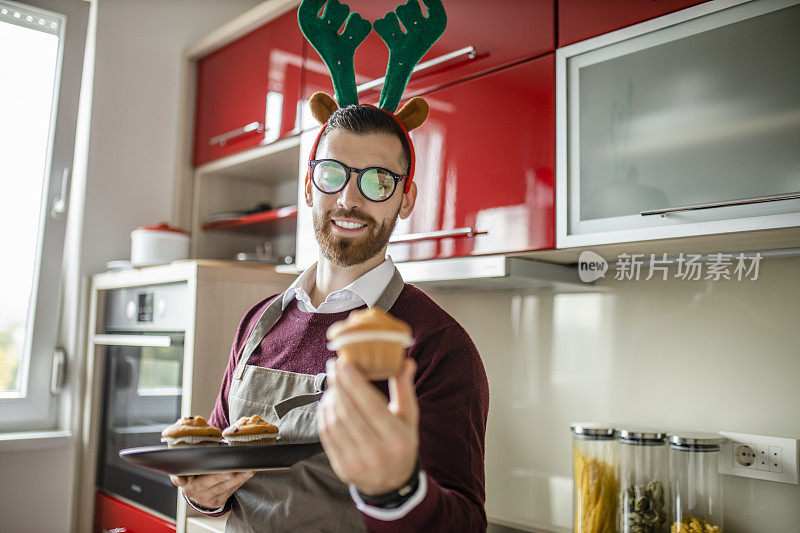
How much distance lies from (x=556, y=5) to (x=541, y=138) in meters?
0.28

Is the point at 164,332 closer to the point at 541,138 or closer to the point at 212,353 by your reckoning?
the point at 212,353

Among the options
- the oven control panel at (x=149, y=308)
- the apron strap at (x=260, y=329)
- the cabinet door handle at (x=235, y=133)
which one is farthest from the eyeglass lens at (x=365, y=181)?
the cabinet door handle at (x=235, y=133)

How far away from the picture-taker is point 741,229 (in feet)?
3.62

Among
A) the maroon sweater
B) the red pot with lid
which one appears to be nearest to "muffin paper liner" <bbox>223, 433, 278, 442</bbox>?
the maroon sweater

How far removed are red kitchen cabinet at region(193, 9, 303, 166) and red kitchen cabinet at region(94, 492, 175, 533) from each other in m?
1.18

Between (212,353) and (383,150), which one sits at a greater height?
(383,150)

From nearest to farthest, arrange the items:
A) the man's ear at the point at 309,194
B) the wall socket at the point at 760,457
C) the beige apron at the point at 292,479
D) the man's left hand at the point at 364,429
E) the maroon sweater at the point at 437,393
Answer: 1. the man's left hand at the point at 364,429
2. the maroon sweater at the point at 437,393
3. the beige apron at the point at 292,479
4. the man's ear at the point at 309,194
5. the wall socket at the point at 760,457

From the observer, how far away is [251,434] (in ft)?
3.33

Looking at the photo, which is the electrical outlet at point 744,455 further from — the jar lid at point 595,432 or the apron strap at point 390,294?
the apron strap at point 390,294

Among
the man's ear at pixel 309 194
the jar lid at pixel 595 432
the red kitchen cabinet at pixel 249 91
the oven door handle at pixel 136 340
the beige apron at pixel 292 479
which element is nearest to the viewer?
the beige apron at pixel 292 479

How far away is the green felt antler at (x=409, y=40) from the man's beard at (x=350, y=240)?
0.27 meters

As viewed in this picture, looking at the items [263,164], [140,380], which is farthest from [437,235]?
[140,380]

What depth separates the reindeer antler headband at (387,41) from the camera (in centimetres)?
126

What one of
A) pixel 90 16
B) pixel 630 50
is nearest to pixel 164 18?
pixel 90 16
